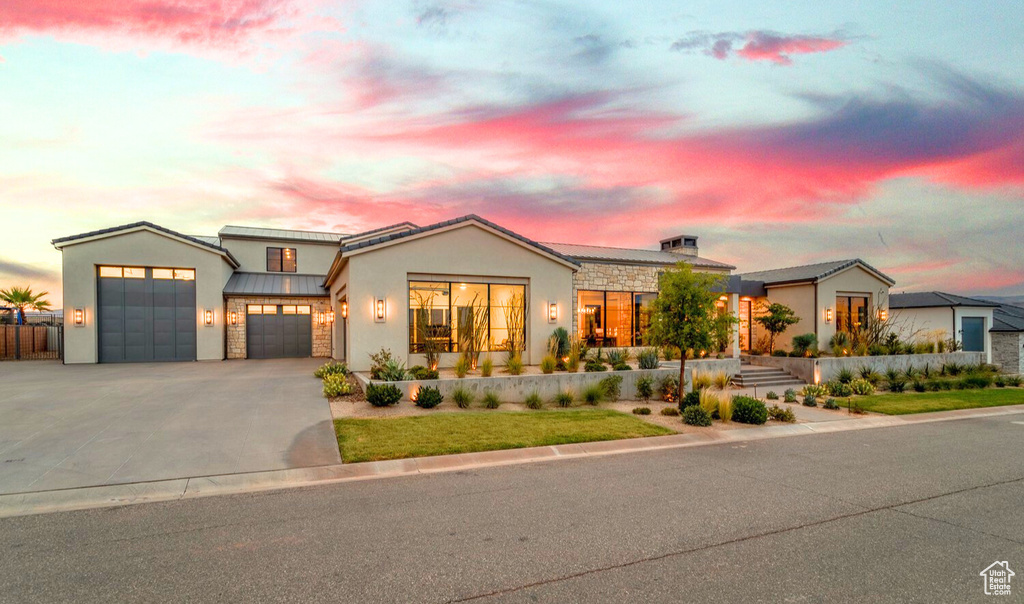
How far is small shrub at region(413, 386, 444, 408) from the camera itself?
10859 millimetres

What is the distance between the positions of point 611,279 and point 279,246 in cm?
1766

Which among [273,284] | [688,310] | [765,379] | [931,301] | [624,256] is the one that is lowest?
[765,379]

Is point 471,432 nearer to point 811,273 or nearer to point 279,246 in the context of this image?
point 279,246

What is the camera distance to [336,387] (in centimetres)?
1166

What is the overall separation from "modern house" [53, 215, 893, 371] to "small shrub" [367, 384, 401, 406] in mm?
3144

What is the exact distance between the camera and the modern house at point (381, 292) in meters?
14.7

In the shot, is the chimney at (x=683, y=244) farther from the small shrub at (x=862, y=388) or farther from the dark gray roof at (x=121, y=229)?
the dark gray roof at (x=121, y=229)

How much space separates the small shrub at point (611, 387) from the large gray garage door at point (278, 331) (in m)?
16.3

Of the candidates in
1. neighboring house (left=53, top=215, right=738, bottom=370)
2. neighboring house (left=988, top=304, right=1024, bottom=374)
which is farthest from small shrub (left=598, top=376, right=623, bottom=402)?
neighboring house (left=988, top=304, right=1024, bottom=374)

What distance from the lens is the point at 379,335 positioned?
47.1ft

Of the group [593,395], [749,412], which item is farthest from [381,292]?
[749,412]

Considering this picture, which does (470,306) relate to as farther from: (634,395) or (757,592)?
(757,592)

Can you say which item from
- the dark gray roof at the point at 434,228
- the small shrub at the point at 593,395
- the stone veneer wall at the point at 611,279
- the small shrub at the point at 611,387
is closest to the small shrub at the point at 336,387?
the dark gray roof at the point at 434,228

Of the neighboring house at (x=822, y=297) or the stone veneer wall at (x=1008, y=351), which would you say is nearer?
the neighboring house at (x=822, y=297)
